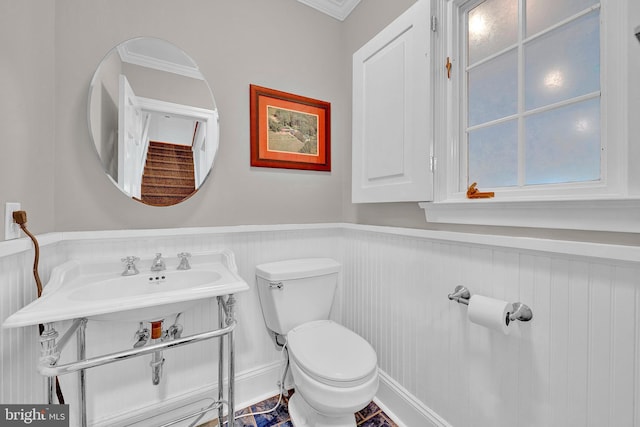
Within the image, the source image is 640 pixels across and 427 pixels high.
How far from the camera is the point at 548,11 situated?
935mm

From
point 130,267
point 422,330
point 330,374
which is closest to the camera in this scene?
point 330,374

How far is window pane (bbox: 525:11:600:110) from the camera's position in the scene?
831 millimetres

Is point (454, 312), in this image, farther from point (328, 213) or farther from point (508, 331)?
point (328, 213)

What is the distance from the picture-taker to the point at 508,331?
907 millimetres

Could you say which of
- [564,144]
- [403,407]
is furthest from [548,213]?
[403,407]

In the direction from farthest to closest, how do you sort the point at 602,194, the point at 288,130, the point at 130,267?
the point at 288,130 → the point at 130,267 → the point at 602,194

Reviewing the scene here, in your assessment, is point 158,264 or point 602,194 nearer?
point 602,194

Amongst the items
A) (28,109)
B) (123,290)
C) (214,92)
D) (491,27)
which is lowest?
(123,290)

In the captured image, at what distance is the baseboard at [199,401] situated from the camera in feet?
4.14

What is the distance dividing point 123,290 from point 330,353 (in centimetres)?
95

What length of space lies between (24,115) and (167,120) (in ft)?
1.64

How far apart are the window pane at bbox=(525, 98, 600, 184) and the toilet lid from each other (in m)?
0.99

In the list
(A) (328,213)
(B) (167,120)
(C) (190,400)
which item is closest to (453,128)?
(A) (328,213)

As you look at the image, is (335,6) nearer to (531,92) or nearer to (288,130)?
(288,130)
